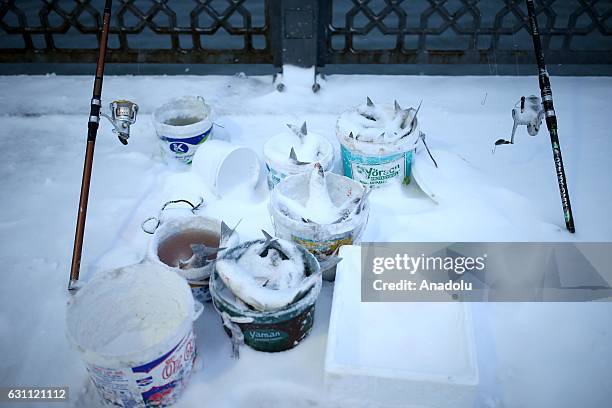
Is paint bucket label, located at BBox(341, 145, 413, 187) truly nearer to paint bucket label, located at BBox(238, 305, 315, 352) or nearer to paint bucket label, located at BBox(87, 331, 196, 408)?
paint bucket label, located at BBox(238, 305, 315, 352)

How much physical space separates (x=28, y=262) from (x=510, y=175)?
10.5ft

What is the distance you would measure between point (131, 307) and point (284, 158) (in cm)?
132

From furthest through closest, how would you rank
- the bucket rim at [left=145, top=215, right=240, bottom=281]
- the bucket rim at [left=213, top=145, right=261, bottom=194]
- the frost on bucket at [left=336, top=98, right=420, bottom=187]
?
the bucket rim at [left=213, top=145, right=261, bottom=194], the frost on bucket at [left=336, top=98, right=420, bottom=187], the bucket rim at [left=145, top=215, right=240, bottom=281]

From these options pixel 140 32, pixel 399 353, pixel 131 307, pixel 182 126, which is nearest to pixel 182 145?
pixel 182 126

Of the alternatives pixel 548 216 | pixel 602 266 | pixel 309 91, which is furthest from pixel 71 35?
pixel 602 266

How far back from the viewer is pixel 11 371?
254 centimetres

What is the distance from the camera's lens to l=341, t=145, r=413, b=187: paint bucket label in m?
3.37

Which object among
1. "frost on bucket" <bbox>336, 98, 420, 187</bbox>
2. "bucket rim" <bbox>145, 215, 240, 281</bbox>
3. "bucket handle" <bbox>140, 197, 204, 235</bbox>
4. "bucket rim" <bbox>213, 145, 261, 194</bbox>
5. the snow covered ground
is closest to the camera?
the snow covered ground

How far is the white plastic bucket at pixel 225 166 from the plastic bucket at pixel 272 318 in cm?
95

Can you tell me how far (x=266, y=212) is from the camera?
3400 millimetres

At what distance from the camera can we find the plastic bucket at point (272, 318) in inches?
93.3

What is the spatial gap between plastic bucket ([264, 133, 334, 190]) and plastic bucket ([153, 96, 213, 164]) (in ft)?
1.93

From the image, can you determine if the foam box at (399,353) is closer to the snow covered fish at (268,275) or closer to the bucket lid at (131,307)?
the snow covered fish at (268,275)

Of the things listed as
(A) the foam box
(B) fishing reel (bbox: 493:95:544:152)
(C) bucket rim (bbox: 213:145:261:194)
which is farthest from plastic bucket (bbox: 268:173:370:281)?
(B) fishing reel (bbox: 493:95:544:152)
